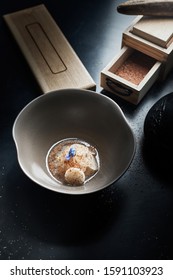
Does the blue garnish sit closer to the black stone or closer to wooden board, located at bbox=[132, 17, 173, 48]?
the black stone

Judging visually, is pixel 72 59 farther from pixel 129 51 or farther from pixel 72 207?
pixel 72 207

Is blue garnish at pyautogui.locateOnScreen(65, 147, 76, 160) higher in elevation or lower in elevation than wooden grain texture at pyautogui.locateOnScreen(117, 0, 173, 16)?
lower

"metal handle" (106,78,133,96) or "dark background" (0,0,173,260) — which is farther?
"metal handle" (106,78,133,96)

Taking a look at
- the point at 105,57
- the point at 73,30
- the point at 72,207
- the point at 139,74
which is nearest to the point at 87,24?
the point at 73,30

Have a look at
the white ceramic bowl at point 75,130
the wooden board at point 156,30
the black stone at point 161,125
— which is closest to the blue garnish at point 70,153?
the white ceramic bowl at point 75,130

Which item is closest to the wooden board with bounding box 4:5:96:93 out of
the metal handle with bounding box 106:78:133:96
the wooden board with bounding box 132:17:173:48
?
the metal handle with bounding box 106:78:133:96

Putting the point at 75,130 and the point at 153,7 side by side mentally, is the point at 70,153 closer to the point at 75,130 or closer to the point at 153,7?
the point at 75,130
